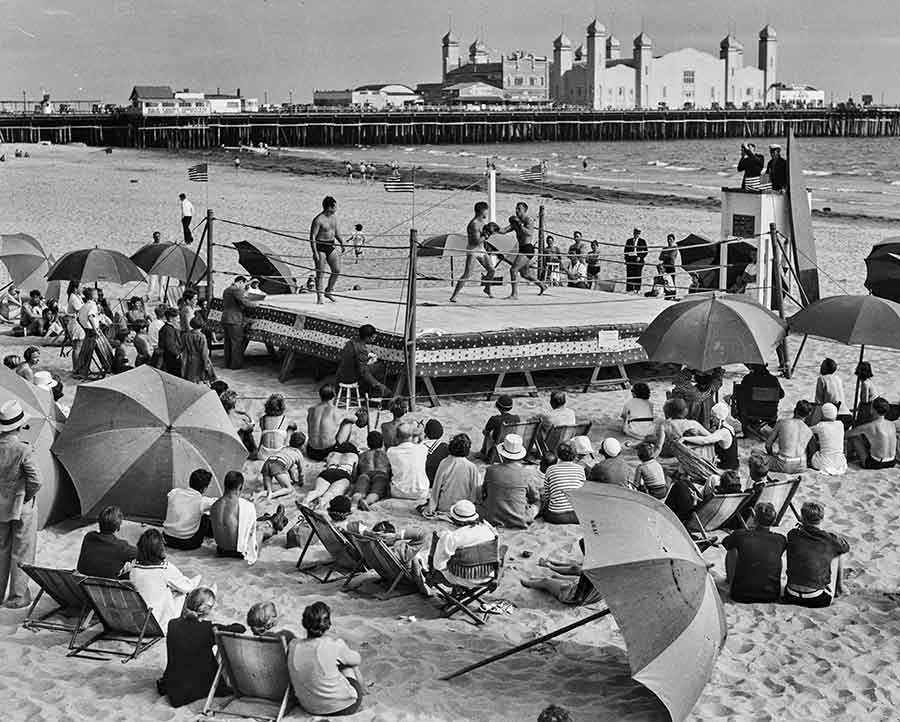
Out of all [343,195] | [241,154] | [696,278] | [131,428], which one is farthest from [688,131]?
[131,428]

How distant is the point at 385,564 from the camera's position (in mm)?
7590

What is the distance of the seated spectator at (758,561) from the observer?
7465 mm

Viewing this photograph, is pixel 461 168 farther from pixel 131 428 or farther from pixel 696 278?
pixel 131 428

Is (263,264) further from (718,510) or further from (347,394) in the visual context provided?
(718,510)

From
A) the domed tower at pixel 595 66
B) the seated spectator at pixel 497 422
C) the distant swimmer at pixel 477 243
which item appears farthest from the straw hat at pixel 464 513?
the domed tower at pixel 595 66

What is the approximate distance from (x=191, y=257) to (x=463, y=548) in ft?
32.0

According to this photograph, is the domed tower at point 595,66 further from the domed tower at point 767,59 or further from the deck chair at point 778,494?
the deck chair at point 778,494

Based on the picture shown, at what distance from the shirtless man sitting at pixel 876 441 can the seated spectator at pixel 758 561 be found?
3.18 m

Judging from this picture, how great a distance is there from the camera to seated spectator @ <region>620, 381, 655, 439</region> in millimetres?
10992

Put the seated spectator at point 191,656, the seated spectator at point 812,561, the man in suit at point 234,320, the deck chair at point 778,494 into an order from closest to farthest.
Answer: the seated spectator at point 191,656
the seated spectator at point 812,561
the deck chair at point 778,494
the man in suit at point 234,320

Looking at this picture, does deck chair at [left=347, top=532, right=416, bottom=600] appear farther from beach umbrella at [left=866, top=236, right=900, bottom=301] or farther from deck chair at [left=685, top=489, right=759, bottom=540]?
beach umbrella at [left=866, top=236, right=900, bottom=301]

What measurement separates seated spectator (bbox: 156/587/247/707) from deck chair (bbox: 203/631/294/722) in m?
0.08

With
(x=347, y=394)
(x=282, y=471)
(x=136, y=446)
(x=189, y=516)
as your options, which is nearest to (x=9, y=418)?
(x=136, y=446)

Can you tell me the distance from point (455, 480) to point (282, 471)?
1482 mm
